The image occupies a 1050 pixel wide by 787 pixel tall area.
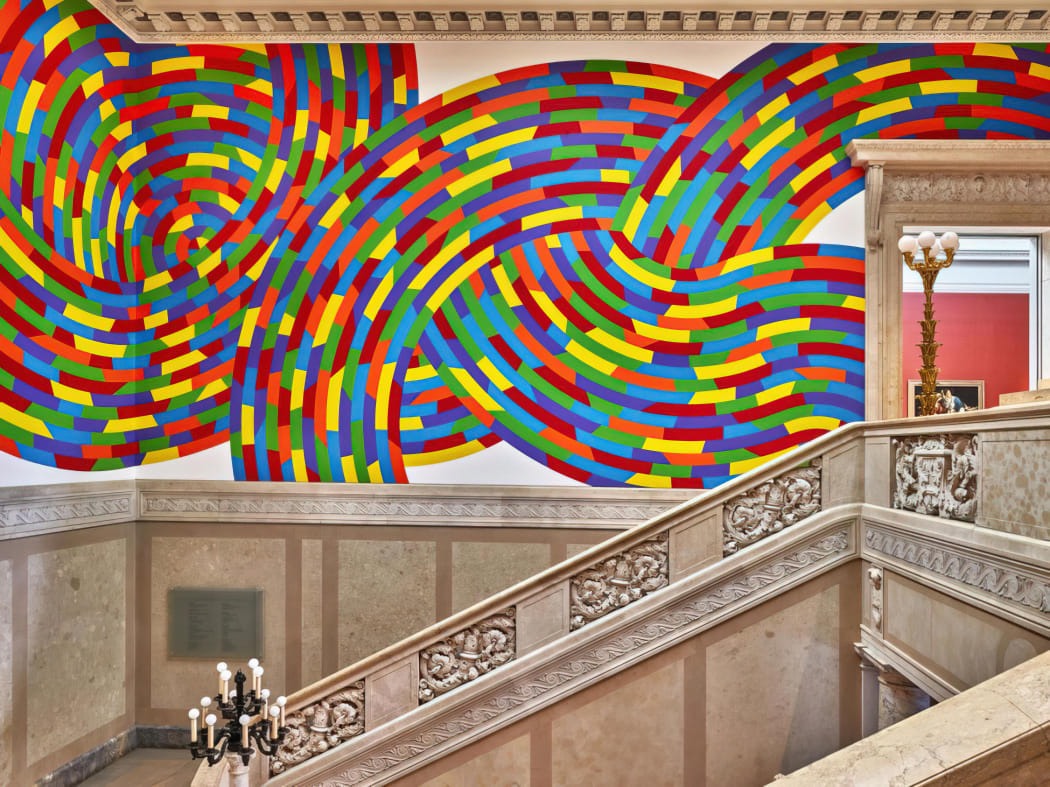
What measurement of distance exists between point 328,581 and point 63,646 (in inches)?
74.7

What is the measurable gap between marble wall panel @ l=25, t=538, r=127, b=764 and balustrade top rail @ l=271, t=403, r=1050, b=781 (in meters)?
2.11

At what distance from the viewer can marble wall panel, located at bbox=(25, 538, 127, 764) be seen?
4766 mm

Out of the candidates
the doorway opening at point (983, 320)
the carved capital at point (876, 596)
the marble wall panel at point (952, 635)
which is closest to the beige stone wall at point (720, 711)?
the carved capital at point (876, 596)

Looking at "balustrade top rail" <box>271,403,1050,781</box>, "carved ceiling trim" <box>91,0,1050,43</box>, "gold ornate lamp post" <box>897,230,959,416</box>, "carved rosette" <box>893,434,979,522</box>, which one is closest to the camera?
"carved rosette" <box>893,434,979,522</box>

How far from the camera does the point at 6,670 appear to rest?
14.9ft

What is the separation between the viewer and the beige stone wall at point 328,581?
5586 millimetres

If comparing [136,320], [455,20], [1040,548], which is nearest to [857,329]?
[1040,548]

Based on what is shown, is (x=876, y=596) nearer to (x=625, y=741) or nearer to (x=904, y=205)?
(x=625, y=741)

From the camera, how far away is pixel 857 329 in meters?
5.48

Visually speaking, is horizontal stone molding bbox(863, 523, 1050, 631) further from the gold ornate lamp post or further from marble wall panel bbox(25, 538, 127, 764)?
marble wall panel bbox(25, 538, 127, 764)

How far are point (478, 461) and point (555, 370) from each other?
0.99 m

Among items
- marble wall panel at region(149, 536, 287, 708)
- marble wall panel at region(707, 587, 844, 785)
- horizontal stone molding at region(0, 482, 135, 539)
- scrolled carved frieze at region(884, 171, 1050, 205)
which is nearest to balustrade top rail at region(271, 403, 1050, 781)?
marble wall panel at region(707, 587, 844, 785)

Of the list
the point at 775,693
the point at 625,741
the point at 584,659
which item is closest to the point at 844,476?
the point at 775,693

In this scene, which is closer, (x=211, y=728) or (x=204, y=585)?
(x=211, y=728)
